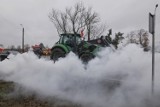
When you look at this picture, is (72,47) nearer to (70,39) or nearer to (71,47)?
(71,47)

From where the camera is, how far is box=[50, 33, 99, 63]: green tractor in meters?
19.2

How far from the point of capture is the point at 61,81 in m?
11.1

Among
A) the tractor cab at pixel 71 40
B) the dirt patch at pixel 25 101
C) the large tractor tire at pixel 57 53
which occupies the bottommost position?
the dirt patch at pixel 25 101

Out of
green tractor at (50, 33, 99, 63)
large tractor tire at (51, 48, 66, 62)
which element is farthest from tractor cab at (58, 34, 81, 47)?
large tractor tire at (51, 48, 66, 62)

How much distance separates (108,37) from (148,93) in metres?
13.6

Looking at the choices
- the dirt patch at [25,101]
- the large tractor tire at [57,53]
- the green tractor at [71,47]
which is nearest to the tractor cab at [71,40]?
the green tractor at [71,47]

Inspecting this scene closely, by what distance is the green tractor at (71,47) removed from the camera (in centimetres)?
1923

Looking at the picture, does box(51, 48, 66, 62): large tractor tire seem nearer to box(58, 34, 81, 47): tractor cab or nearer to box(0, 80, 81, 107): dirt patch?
box(58, 34, 81, 47): tractor cab

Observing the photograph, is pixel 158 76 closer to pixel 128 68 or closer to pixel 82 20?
pixel 128 68

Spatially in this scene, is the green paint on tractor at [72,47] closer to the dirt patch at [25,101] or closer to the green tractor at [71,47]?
the green tractor at [71,47]

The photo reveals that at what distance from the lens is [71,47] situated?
2075cm

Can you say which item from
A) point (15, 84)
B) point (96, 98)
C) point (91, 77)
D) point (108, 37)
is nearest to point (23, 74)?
point (15, 84)

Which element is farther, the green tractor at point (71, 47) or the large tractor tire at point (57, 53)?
the large tractor tire at point (57, 53)

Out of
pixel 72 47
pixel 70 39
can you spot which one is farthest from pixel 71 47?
pixel 70 39
